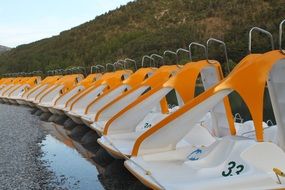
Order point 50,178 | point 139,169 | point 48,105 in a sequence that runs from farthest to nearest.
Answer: point 48,105 → point 50,178 → point 139,169

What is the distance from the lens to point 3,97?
29.4 meters

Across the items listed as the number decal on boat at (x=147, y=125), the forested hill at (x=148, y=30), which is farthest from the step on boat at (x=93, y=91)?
the forested hill at (x=148, y=30)

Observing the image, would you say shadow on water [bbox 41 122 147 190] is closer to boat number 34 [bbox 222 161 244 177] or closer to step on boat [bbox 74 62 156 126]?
step on boat [bbox 74 62 156 126]

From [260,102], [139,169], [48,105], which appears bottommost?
[48,105]

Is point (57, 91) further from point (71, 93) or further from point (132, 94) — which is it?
point (132, 94)

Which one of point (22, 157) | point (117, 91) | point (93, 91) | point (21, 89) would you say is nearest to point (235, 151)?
point (22, 157)

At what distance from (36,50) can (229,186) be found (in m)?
66.2

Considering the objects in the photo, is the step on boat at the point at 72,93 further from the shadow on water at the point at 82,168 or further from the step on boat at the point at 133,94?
the step on boat at the point at 133,94

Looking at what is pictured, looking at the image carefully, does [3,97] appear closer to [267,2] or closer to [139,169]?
[139,169]

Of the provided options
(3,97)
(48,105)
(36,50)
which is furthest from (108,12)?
(48,105)

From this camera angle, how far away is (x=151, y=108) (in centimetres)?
981

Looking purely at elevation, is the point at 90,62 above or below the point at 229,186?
below

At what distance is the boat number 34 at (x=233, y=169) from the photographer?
19.5 ft

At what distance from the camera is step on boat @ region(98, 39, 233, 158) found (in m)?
8.29
